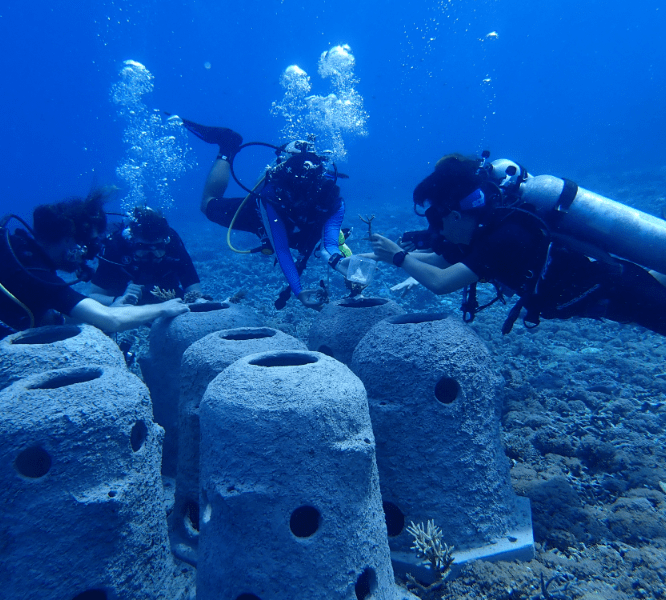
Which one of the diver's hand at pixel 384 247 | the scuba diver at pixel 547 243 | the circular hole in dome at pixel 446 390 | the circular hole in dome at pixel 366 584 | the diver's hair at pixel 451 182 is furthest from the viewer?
the diver's hand at pixel 384 247

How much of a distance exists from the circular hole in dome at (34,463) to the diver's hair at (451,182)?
3.30m

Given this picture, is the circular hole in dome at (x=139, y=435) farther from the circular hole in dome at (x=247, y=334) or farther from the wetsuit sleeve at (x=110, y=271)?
the wetsuit sleeve at (x=110, y=271)

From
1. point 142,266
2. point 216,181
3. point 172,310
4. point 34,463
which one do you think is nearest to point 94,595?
point 34,463

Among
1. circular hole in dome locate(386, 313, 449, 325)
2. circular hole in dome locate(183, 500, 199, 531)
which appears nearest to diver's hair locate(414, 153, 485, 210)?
circular hole in dome locate(386, 313, 449, 325)

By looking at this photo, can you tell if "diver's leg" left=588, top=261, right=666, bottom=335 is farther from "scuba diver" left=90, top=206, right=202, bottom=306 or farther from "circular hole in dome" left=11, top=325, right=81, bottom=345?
"scuba diver" left=90, top=206, right=202, bottom=306

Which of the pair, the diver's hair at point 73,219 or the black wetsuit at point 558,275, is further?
the diver's hair at point 73,219

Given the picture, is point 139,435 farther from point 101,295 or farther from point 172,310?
point 101,295

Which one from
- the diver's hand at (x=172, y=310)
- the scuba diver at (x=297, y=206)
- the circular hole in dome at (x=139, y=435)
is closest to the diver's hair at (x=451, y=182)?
the scuba diver at (x=297, y=206)

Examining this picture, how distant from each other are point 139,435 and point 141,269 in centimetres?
451

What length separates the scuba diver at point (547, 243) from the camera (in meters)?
3.21

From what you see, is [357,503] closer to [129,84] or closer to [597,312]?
[597,312]

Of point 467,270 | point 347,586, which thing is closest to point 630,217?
Answer: point 467,270

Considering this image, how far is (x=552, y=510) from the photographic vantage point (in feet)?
11.3

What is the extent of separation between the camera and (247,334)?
3834mm
